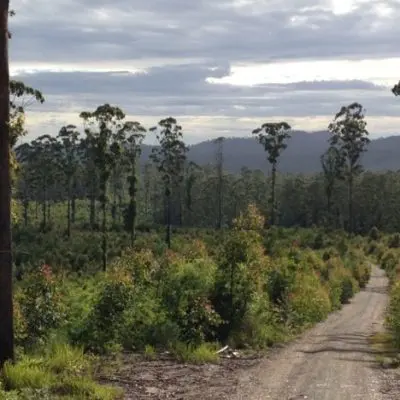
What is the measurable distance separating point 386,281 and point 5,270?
30519 mm

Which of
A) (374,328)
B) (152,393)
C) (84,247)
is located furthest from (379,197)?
(152,393)

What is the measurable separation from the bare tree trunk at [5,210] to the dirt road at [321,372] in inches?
148

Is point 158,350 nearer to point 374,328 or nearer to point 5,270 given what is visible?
point 5,270

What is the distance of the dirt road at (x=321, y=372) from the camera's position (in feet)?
37.3

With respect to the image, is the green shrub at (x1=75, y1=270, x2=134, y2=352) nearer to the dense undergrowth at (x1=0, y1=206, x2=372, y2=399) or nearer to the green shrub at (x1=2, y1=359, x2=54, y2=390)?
the dense undergrowth at (x1=0, y1=206, x2=372, y2=399)

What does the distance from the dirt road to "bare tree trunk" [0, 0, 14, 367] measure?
3.77 m

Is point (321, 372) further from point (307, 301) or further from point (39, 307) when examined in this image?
point (307, 301)

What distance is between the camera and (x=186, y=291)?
1709 centimetres

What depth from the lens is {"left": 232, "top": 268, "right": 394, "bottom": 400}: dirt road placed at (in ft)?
37.3

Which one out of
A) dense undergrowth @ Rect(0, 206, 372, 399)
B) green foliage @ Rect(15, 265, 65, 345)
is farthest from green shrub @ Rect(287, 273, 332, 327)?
green foliage @ Rect(15, 265, 65, 345)

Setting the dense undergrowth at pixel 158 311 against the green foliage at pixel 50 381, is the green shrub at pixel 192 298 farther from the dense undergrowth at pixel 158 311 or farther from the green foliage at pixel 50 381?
the green foliage at pixel 50 381

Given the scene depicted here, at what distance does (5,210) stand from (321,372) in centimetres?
646

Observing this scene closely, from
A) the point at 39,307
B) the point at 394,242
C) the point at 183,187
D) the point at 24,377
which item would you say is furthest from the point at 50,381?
the point at 183,187

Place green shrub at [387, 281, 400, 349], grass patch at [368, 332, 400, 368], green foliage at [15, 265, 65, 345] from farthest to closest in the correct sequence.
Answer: green shrub at [387, 281, 400, 349]
grass patch at [368, 332, 400, 368]
green foliage at [15, 265, 65, 345]
